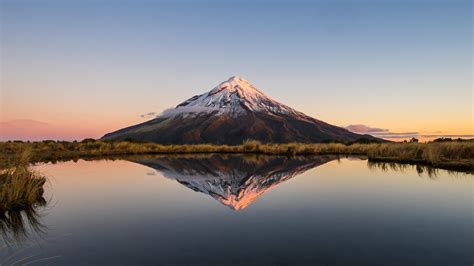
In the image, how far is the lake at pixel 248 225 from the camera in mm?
4949

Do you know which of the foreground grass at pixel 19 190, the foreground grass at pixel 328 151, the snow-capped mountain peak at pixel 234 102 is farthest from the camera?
the snow-capped mountain peak at pixel 234 102

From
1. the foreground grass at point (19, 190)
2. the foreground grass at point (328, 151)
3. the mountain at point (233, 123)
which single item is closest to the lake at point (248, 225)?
the foreground grass at point (19, 190)

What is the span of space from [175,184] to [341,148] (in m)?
23.2

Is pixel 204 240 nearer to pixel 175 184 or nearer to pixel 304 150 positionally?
pixel 175 184

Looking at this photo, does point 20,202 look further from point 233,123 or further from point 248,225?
point 233,123

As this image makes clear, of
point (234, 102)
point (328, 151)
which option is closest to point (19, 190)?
point (328, 151)

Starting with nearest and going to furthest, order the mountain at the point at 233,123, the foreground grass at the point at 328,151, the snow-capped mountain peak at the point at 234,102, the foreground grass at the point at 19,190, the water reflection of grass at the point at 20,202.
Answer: the water reflection of grass at the point at 20,202 → the foreground grass at the point at 19,190 → the foreground grass at the point at 328,151 → the mountain at the point at 233,123 → the snow-capped mountain peak at the point at 234,102

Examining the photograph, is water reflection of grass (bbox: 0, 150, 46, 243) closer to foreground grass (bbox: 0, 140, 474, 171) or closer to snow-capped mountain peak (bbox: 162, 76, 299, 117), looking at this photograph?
foreground grass (bbox: 0, 140, 474, 171)

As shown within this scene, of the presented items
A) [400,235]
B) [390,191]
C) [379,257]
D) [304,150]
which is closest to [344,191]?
[390,191]

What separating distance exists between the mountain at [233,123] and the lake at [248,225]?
90316 millimetres

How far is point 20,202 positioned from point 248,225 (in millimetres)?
5314

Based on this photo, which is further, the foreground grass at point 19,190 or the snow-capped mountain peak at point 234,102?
the snow-capped mountain peak at point 234,102

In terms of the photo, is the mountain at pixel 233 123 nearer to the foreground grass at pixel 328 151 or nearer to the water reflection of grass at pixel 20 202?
the foreground grass at pixel 328 151

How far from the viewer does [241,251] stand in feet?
16.9
